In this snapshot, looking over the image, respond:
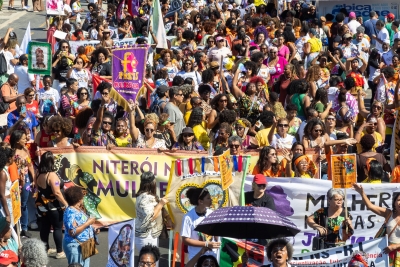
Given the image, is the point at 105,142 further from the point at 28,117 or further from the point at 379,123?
the point at 379,123

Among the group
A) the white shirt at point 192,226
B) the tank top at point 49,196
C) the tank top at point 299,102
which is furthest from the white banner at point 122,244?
the tank top at point 299,102

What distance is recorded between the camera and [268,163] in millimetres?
11828

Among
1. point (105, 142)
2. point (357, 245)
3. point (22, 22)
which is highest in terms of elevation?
point (22, 22)

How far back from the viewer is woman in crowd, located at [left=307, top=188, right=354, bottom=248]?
1031 centimetres

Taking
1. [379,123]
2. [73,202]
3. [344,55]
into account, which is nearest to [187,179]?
[73,202]

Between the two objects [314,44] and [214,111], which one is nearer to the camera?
[214,111]

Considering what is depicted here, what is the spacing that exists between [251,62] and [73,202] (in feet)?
21.8

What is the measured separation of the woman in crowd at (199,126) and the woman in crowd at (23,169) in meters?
2.34

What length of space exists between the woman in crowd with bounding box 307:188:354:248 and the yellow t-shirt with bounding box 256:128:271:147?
2.77m

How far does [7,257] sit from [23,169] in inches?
109

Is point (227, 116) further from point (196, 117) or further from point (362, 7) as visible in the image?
point (362, 7)

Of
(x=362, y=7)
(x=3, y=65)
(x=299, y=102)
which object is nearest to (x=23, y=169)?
(x=299, y=102)

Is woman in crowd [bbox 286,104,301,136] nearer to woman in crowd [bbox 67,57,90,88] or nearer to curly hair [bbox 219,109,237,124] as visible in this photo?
curly hair [bbox 219,109,237,124]

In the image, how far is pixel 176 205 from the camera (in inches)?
437
